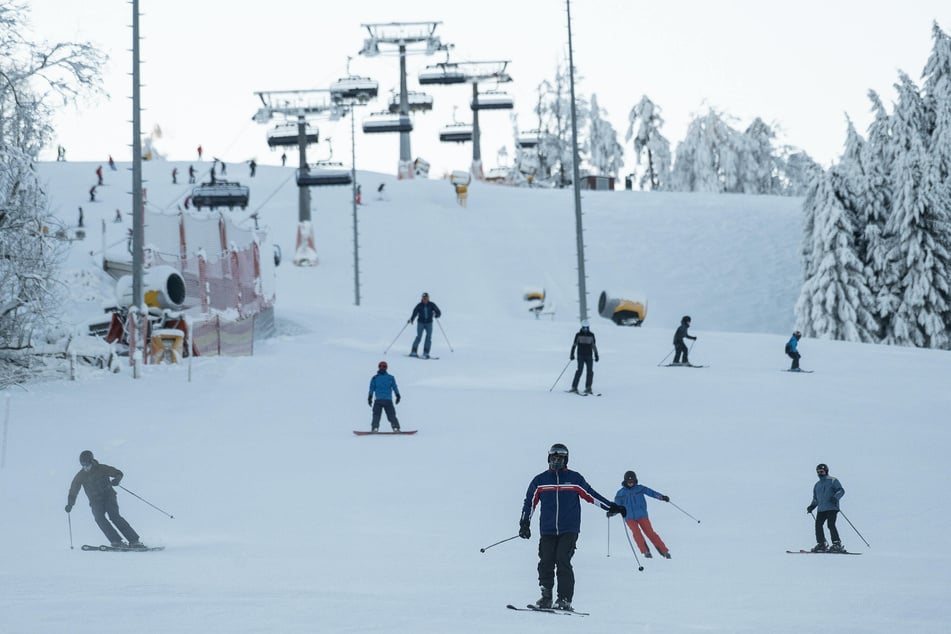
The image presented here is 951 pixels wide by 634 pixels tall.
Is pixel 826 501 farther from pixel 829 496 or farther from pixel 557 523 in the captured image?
Result: pixel 557 523

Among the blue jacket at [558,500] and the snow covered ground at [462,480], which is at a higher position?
the blue jacket at [558,500]

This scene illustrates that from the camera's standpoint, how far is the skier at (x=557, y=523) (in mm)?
8680

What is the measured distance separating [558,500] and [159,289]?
19.7m

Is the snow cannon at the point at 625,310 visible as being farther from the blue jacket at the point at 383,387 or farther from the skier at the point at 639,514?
the skier at the point at 639,514

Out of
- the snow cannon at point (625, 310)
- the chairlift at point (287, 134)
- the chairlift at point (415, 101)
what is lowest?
the snow cannon at point (625, 310)

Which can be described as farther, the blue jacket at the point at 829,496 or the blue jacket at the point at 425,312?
the blue jacket at the point at 425,312

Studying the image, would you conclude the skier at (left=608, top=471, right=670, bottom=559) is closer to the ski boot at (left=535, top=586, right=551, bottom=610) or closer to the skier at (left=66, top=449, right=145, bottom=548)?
the ski boot at (left=535, top=586, right=551, bottom=610)

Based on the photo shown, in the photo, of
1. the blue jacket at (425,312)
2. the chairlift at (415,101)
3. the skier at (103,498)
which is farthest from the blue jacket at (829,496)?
the chairlift at (415,101)

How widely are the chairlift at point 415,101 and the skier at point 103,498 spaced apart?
64906mm

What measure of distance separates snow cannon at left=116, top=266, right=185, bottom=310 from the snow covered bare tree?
81781mm

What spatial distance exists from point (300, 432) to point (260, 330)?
11838 mm

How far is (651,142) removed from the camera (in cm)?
10475

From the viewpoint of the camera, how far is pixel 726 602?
9.14 metres

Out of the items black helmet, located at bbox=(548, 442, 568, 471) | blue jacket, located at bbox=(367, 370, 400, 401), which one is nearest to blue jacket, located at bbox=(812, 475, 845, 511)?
black helmet, located at bbox=(548, 442, 568, 471)
